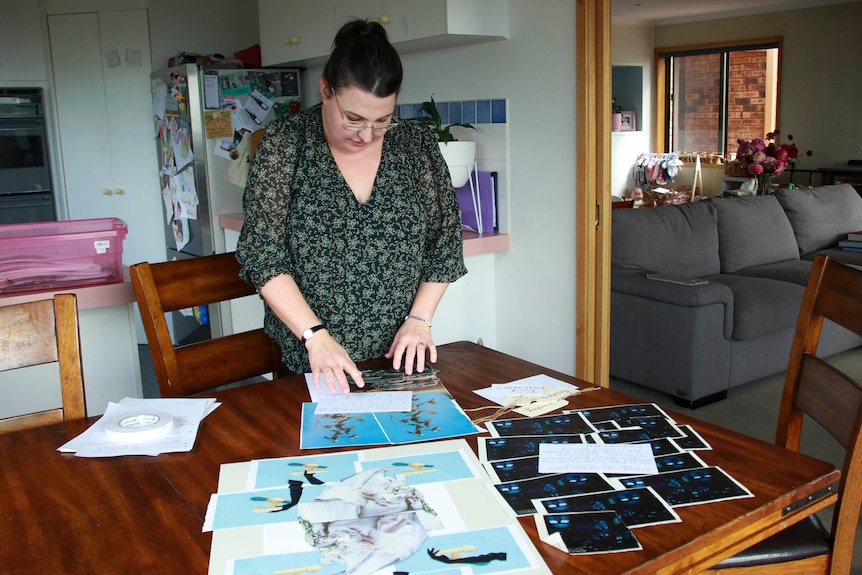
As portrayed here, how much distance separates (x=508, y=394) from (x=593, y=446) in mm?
296

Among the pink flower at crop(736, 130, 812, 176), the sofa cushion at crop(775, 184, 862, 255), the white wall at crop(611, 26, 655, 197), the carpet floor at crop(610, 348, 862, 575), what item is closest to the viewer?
the carpet floor at crop(610, 348, 862, 575)

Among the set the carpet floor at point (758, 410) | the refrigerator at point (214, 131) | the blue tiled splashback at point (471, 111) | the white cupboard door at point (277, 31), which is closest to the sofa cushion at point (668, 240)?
the carpet floor at point (758, 410)

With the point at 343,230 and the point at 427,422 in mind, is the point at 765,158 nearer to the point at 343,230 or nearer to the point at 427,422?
the point at 343,230

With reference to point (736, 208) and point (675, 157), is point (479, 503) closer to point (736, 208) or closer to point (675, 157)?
point (736, 208)

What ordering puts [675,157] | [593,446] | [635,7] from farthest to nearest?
[675,157] < [635,7] < [593,446]

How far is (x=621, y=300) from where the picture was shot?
3980 millimetres

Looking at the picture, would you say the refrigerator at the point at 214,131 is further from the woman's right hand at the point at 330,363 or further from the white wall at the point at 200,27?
the woman's right hand at the point at 330,363

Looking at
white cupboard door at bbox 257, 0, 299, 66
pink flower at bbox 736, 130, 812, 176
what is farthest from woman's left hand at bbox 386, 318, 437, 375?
pink flower at bbox 736, 130, 812, 176

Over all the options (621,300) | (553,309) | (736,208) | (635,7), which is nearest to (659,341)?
(621,300)

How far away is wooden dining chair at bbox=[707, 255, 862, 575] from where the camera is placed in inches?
52.6

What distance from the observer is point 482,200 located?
3.14m

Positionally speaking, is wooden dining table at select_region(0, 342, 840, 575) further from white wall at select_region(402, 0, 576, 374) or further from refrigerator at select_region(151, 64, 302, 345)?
refrigerator at select_region(151, 64, 302, 345)

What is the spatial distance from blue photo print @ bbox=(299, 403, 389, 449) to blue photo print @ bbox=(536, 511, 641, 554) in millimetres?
381

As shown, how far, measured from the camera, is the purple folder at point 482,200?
311 centimetres
